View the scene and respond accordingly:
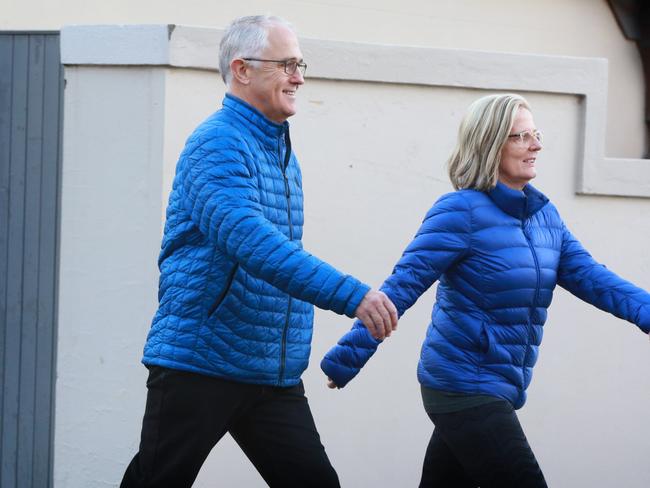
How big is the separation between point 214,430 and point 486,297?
3.41 feet

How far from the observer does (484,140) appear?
4.86m

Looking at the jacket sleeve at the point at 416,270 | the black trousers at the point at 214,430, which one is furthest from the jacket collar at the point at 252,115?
the black trousers at the point at 214,430

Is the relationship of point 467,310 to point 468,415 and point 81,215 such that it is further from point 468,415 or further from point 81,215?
point 81,215

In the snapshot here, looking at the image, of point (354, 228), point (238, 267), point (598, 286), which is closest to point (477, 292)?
point (598, 286)

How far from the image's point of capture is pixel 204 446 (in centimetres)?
429

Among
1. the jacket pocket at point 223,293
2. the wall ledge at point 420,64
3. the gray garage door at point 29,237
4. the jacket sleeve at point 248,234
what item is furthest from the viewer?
the gray garage door at point 29,237

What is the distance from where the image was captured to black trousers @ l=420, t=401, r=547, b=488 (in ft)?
15.1

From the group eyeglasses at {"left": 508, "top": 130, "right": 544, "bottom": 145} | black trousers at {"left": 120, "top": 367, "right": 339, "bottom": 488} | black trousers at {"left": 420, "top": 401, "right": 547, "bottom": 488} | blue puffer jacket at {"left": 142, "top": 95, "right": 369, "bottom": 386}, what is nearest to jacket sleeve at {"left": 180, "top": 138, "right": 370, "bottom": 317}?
blue puffer jacket at {"left": 142, "top": 95, "right": 369, "bottom": 386}

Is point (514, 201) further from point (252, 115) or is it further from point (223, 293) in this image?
point (223, 293)

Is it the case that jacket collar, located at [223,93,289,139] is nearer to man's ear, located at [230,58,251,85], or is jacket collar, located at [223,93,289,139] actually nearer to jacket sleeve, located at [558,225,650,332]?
man's ear, located at [230,58,251,85]

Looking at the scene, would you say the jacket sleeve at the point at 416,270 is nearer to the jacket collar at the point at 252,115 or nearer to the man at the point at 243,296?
the man at the point at 243,296

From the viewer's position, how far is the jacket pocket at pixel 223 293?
4188mm

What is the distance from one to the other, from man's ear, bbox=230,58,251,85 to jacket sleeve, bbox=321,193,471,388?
830 millimetres

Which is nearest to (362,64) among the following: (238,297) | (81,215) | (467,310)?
(81,215)
